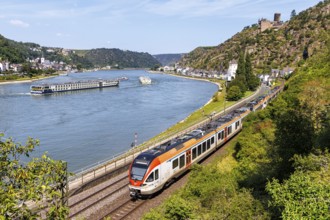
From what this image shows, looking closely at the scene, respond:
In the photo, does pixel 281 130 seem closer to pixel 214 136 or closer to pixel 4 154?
pixel 214 136

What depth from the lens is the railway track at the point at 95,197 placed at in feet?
62.4

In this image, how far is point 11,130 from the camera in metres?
50.4

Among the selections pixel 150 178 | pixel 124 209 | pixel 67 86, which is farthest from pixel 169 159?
pixel 67 86

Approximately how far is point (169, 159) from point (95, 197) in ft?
18.4

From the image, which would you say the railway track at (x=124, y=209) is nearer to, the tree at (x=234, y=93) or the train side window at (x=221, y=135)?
the train side window at (x=221, y=135)

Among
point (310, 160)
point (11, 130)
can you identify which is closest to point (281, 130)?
point (310, 160)

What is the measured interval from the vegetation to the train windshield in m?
2.72

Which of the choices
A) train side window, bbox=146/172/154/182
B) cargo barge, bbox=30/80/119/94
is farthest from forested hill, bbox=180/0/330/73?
train side window, bbox=146/172/154/182

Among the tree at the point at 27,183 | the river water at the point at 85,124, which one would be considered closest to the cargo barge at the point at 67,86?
the river water at the point at 85,124

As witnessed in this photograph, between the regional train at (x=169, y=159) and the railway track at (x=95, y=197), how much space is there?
79.7 inches

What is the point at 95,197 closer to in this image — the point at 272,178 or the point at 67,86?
the point at 272,178

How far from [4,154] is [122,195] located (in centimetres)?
1561

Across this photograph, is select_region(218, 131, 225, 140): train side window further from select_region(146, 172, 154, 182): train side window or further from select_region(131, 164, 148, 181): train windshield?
select_region(131, 164, 148, 181): train windshield

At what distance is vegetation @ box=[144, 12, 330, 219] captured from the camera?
10359 millimetres
